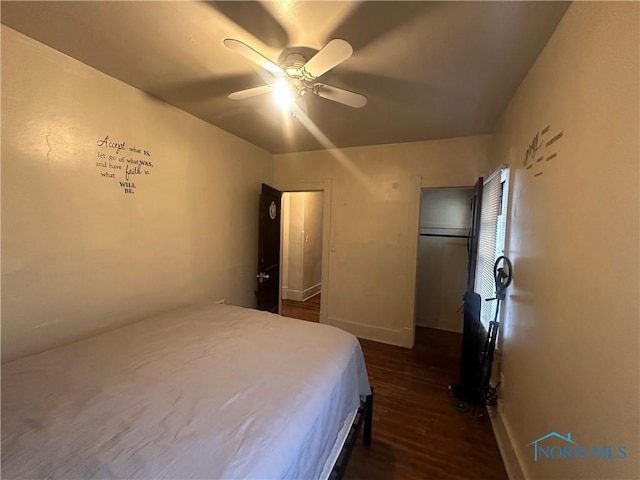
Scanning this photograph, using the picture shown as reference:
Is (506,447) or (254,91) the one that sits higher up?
(254,91)

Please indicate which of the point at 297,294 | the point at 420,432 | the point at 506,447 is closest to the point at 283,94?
the point at 420,432

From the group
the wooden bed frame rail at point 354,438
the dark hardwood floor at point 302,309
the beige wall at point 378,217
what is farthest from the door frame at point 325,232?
the wooden bed frame rail at point 354,438

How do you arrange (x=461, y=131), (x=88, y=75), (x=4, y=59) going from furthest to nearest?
(x=461, y=131)
(x=88, y=75)
(x=4, y=59)

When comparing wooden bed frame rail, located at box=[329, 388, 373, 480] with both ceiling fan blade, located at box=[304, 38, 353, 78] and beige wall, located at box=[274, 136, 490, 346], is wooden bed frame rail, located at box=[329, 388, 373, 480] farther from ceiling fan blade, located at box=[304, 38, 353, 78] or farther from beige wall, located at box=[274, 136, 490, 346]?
ceiling fan blade, located at box=[304, 38, 353, 78]

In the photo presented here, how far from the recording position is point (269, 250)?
3623 mm

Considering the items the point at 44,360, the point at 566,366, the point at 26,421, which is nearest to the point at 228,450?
the point at 26,421

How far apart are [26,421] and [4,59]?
192 cm

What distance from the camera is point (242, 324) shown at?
1.94 m

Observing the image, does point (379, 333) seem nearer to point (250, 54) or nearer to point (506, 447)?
point (506, 447)

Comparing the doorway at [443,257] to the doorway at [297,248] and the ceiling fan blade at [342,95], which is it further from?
the ceiling fan blade at [342,95]

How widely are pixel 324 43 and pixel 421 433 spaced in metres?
2.74

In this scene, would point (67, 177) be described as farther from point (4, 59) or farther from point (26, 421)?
point (26, 421)

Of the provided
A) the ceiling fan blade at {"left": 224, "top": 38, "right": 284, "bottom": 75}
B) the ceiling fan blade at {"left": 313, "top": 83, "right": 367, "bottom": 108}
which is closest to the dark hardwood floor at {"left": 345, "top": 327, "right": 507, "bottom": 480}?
the ceiling fan blade at {"left": 313, "top": 83, "right": 367, "bottom": 108}

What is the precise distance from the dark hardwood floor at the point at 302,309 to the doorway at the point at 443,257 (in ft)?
5.61
